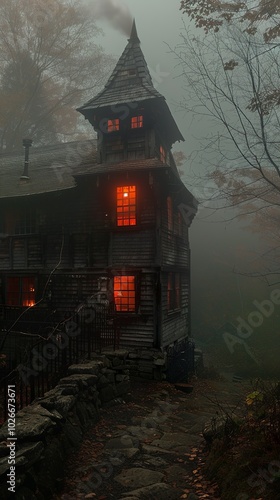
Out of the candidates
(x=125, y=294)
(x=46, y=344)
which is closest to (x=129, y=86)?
(x=125, y=294)

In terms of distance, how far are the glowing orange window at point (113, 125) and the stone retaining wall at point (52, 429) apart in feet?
36.4

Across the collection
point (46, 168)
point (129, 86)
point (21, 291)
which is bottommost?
point (21, 291)

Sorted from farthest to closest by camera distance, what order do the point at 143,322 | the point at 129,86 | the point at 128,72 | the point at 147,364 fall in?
the point at 128,72
the point at 129,86
the point at 143,322
the point at 147,364

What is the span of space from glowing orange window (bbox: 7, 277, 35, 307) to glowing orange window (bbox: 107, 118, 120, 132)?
26.6 ft

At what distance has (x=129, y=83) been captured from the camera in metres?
16.8

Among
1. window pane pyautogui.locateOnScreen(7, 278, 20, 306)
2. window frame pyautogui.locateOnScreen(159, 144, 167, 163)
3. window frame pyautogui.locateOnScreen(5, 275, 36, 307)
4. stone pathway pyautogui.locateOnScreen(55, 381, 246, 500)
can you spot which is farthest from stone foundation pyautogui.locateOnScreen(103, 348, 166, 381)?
window frame pyautogui.locateOnScreen(159, 144, 167, 163)

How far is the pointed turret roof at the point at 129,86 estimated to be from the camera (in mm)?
15594

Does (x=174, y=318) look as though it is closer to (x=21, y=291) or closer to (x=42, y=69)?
(x=21, y=291)

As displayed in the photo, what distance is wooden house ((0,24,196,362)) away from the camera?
14.4 metres

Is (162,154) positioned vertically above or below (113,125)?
below

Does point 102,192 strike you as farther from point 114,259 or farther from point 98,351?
point 98,351

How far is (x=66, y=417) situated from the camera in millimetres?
6246

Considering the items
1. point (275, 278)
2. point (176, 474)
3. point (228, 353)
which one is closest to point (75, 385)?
point (176, 474)

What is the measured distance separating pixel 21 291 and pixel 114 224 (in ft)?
19.4
